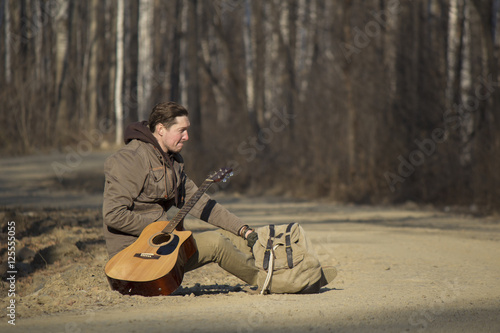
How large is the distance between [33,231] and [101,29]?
37316mm

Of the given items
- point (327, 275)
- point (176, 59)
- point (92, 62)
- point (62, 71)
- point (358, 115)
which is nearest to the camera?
point (327, 275)

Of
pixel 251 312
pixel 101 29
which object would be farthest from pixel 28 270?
pixel 101 29

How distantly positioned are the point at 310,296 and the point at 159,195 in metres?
1.46

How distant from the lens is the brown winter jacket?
18.3 feet

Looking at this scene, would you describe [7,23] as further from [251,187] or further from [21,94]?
[251,187]

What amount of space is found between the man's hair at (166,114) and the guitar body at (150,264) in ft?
2.71

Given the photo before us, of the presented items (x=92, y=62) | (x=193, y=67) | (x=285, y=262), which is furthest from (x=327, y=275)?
(x=92, y=62)

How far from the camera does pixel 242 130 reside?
2211cm

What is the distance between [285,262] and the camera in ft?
19.3

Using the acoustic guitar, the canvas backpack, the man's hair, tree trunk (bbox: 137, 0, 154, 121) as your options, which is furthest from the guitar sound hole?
tree trunk (bbox: 137, 0, 154, 121)

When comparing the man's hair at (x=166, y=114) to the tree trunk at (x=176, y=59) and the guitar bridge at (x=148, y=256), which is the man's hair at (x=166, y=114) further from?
the tree trunk at (x=176, y=59)

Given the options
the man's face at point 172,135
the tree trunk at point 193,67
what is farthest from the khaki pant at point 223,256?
the tree trunk at point 193,67

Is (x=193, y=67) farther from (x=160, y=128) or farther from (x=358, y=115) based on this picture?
(x=160, y=128)

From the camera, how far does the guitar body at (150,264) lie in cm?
543
